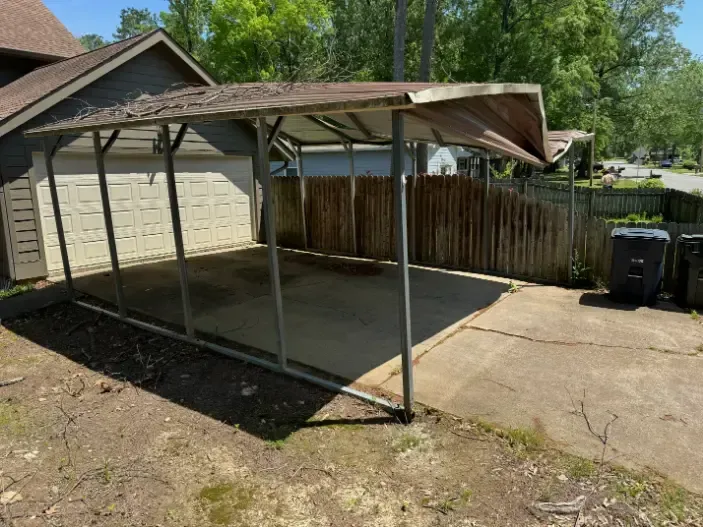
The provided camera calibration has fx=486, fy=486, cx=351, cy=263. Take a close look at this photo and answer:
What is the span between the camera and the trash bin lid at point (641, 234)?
20.4 ft

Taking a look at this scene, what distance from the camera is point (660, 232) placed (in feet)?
21.2

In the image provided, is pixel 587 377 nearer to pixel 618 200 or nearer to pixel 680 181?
pixel 618 200

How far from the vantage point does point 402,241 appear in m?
3.57

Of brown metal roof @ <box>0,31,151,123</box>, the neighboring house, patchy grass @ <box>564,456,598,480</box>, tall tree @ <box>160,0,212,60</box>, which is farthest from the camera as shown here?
tall tree @ <box>160,0,212,60</box>

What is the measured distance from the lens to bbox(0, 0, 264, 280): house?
27.1ft

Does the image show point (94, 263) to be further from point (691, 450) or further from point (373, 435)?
point (691, 450)

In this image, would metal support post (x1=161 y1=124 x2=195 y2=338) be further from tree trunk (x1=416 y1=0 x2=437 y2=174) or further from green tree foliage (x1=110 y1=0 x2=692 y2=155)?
green tree foliage (x1=110 y1=0 x2=692 y2=155)

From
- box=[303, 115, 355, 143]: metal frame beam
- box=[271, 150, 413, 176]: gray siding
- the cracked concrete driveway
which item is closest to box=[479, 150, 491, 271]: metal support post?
the cracked concrete driveway

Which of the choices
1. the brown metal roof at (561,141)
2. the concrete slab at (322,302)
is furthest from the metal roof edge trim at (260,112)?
the brown metal roof at (561,141)

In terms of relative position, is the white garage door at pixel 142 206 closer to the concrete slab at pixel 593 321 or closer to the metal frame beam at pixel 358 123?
the metal frame beam at pixel 358 123

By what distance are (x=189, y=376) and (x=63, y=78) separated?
7.17m

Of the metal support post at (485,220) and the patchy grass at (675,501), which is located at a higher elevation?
the metal support post at (485,220)

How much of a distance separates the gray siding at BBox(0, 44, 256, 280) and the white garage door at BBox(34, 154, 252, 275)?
0.25m

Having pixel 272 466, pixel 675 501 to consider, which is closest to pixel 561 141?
pixel 675 501
